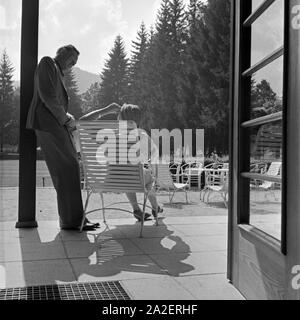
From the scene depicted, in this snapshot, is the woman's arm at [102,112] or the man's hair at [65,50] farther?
the woman's arm at [102,112]

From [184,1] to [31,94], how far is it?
663 inches

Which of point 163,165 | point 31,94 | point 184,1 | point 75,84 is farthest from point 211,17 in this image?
point 31,94

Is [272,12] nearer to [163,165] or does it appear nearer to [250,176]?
[250,176]

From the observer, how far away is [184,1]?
61.8 feet

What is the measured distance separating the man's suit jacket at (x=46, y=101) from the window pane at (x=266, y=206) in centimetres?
191

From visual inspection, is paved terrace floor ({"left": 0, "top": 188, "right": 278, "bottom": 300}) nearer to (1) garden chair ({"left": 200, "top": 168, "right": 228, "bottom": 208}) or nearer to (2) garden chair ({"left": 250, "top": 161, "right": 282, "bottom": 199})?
(2) garden chair ({"left": 250, "top": 161, "right": 282, "bottom": 199})

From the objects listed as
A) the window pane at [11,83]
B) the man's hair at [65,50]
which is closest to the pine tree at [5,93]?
the window pane at [11,83]

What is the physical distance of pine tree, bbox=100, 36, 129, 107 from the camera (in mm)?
22422

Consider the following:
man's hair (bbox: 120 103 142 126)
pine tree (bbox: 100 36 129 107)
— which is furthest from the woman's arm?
pine tree (bbox: 100 36 129 107)

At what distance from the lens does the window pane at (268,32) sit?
156 cm

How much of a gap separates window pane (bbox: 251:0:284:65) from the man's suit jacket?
187 centimetres

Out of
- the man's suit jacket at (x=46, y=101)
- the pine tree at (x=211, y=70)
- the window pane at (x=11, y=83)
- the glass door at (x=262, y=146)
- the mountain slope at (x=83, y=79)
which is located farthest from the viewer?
the mountain slope at (x=83, y=79)

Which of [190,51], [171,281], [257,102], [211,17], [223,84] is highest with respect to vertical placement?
[211,17]

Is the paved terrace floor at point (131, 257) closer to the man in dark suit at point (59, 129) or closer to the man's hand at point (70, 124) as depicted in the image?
the man in dark suit at point (59, 129)
